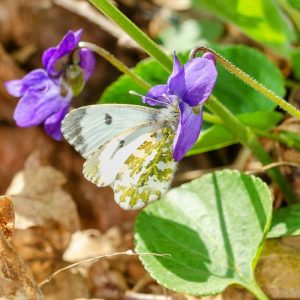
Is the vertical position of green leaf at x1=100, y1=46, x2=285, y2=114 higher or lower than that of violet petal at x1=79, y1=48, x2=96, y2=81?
lower

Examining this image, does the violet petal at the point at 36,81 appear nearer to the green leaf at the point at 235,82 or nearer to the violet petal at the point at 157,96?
the green leaf at the point at 235,82

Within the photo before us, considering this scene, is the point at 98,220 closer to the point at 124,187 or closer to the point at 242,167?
the point at 242,167

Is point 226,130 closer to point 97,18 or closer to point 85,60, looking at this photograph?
point 85,60

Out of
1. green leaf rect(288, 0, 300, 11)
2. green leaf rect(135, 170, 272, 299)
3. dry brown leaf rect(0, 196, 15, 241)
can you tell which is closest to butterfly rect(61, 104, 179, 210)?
green leaf rect(135, 170, 272, 299)

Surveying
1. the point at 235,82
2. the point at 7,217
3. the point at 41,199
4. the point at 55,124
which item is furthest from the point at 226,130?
the point at 41,199

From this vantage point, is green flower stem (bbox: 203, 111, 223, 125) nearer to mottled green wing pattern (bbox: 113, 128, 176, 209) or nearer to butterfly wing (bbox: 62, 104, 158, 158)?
mottled green wing pattern (bbox: 113, 128, 176, 209)

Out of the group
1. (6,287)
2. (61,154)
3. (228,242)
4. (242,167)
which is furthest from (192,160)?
(6,287)
